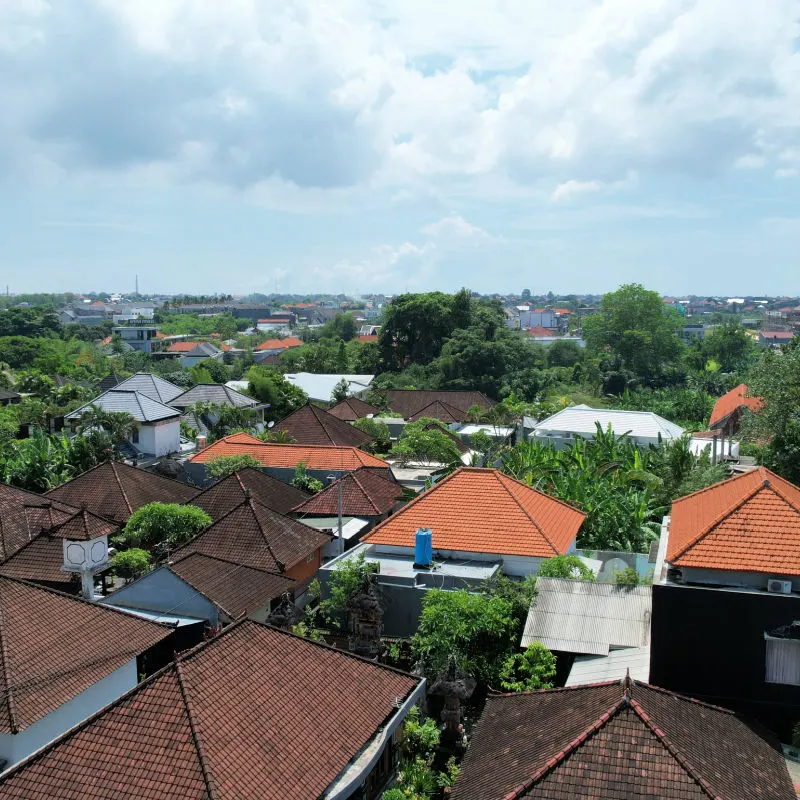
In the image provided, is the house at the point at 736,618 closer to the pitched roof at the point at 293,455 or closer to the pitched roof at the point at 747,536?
the pitched roof at the point at 747,536

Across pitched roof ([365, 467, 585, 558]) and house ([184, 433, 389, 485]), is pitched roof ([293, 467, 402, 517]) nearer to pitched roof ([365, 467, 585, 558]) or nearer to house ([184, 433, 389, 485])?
house ([184, 433, 389, 485])

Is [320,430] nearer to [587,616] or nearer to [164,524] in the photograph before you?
[164,524]

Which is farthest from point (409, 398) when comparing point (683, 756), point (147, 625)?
point (683, 756)

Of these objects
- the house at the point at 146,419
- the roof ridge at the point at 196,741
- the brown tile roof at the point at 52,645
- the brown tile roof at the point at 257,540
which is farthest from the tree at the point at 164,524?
the house at the point at 146,419

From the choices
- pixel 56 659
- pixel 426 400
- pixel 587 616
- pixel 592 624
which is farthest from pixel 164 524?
pixel 426 400

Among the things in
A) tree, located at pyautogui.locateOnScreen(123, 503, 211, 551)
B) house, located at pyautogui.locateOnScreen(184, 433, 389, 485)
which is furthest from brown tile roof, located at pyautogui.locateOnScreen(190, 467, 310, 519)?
house, located at pyautogui.locateOnScreen(184, 433, 389, 485)
